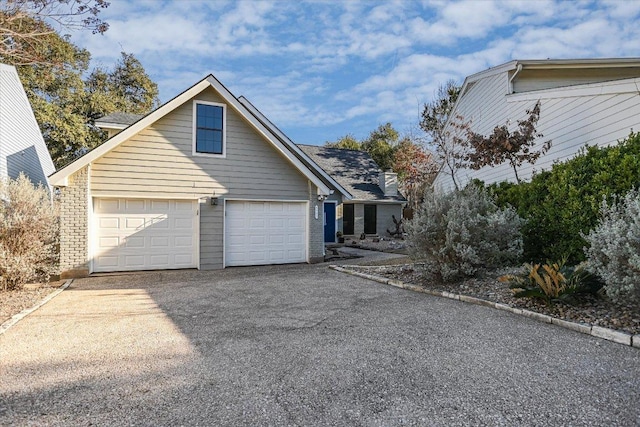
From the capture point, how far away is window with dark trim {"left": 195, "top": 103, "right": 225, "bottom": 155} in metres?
10.0

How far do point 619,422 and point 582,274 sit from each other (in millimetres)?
3284

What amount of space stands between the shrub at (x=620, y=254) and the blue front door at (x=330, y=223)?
13.5 meters

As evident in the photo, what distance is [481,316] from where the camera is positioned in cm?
513

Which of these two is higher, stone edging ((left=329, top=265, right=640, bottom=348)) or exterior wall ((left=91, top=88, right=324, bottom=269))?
exterior wall ((left=91, top=88, right=324, bottom=269))

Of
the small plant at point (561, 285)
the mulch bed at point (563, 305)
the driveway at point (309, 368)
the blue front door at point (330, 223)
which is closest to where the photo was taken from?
the driveway at point (309, 368)

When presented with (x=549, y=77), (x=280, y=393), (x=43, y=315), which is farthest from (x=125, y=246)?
(x=549, y=77)

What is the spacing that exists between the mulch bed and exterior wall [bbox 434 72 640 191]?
2240 millimetres

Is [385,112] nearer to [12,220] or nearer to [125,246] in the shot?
[125,246]

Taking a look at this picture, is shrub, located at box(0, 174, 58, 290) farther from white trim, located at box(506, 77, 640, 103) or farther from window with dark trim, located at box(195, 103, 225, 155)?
white trim, located at box(506, 77, 640, 103)

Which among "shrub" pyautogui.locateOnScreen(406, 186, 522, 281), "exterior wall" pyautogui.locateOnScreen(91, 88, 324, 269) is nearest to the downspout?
"shrub" pyautogui.locateOnScreen(406, 186, 522, 281)

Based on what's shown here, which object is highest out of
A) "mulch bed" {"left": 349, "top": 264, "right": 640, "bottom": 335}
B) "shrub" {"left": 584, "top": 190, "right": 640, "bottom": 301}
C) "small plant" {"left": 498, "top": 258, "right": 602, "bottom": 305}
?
"shrub" {"left": 584, "top": 190, "right": 640, "bottom": 301}

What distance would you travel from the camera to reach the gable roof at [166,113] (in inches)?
338

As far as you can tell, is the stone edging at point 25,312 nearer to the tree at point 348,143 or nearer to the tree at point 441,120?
the tree at point 441,120

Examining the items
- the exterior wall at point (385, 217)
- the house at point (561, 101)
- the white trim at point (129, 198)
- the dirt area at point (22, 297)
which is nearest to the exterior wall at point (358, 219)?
the exterior wall at point (385, 217)
